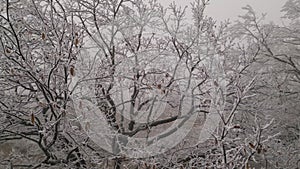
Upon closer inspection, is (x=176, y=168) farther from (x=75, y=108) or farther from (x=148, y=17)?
(x=148, y=17)

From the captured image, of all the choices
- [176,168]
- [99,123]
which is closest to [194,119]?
[176,168]

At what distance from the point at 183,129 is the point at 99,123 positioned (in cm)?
163

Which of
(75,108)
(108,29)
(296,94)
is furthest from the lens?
(296,94)

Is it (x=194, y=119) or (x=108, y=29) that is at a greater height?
(x=108, y=29)

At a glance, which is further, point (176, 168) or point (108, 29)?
point (108, 29)

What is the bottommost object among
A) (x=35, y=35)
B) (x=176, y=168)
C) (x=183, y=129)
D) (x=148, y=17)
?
(x=176, y=168)

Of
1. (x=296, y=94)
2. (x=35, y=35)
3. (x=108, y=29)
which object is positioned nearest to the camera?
(x=35, y=35)

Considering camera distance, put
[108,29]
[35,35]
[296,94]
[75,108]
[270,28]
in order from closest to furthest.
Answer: [75,108]
[35,35]
[108,29]
[296,94]
[270,28]

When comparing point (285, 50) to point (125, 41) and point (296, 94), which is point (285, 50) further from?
point (125, 41)

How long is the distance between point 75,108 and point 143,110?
5.67 feet

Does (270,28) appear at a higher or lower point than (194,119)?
higher

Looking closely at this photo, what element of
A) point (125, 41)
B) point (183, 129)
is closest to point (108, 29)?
point (125, 41)

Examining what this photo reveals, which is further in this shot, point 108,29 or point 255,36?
point 255,36

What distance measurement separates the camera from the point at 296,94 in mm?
6980
